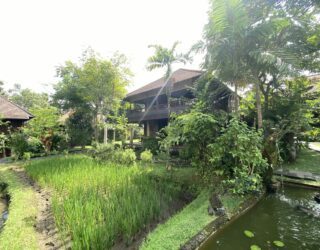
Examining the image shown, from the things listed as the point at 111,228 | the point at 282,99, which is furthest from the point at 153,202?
the point at 282,99

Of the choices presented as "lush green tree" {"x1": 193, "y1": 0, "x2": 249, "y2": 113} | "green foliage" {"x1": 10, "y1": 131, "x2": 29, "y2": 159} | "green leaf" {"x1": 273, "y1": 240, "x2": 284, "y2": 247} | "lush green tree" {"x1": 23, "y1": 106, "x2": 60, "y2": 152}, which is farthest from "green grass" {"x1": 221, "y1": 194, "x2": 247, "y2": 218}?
"green foliage" {"x1": 10, "y1": 131, "x2": 29, "y2": 159}

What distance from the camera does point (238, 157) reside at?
5.77 m

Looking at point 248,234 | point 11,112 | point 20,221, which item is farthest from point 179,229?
point 11,112

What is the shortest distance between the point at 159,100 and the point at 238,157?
44.8ft

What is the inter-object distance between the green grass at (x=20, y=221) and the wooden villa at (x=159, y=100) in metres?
8.79

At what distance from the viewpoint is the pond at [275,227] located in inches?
146

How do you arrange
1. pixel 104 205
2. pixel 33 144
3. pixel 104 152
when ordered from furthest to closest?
pixel 33 144 < pixel 104 152 < pixel 104 205

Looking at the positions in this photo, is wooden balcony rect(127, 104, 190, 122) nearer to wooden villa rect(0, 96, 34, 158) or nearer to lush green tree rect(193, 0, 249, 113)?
lush green tree rect(193, 0, 249, 113)

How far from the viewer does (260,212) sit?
5055 mm

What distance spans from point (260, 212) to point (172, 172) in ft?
11.6

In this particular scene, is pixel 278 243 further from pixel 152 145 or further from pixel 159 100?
pixel 159 100

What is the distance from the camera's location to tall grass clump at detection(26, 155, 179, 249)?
11.3 ft

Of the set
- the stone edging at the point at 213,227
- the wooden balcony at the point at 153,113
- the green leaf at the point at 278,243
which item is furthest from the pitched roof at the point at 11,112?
the green leaf at the point at 278,243

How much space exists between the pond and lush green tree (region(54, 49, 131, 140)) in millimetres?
12204
